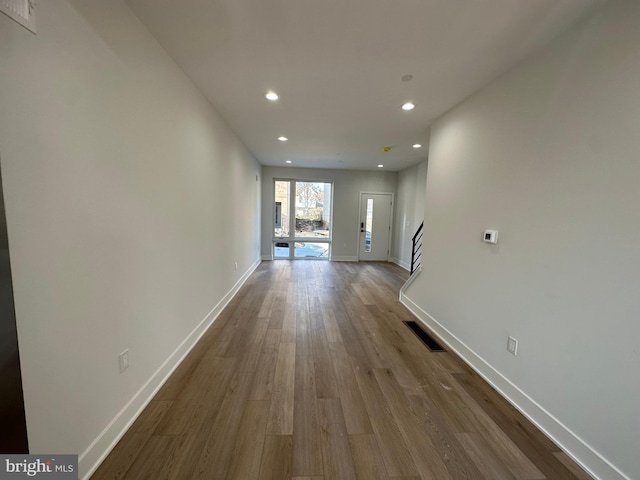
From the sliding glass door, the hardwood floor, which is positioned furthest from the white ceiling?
the sliding glass door

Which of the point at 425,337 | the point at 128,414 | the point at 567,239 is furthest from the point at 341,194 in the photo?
the point at 128,414

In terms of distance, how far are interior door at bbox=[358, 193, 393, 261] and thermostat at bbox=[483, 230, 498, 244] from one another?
4748mm

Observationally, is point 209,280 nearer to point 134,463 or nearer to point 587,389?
point 134,463

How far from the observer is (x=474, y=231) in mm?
2244

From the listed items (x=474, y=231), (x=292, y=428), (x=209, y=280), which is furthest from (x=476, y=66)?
(x=209, y=280)

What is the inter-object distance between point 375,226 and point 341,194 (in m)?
1.35

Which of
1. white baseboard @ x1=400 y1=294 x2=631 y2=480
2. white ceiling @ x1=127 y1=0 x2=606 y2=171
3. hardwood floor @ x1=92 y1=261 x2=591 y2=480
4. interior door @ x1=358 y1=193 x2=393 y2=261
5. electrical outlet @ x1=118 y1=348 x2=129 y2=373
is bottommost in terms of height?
hardwood floor @ x1=92 y1=261 x2=591 y2=480

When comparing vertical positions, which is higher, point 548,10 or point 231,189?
point 548,10

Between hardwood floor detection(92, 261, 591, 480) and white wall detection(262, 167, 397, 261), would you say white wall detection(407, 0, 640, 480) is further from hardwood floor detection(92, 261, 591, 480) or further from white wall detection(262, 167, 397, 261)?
white wall detection(262, 167, 397, 261)

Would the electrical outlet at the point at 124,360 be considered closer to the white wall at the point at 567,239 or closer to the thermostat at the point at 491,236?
the white wall at the point at 567,239

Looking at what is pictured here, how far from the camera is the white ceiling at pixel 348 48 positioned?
54.8 inches

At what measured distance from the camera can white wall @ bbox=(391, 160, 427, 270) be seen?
5.46m

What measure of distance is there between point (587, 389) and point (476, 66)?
227 centimetres

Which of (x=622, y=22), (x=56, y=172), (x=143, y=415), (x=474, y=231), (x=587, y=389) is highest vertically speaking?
(x=622, y=22)
